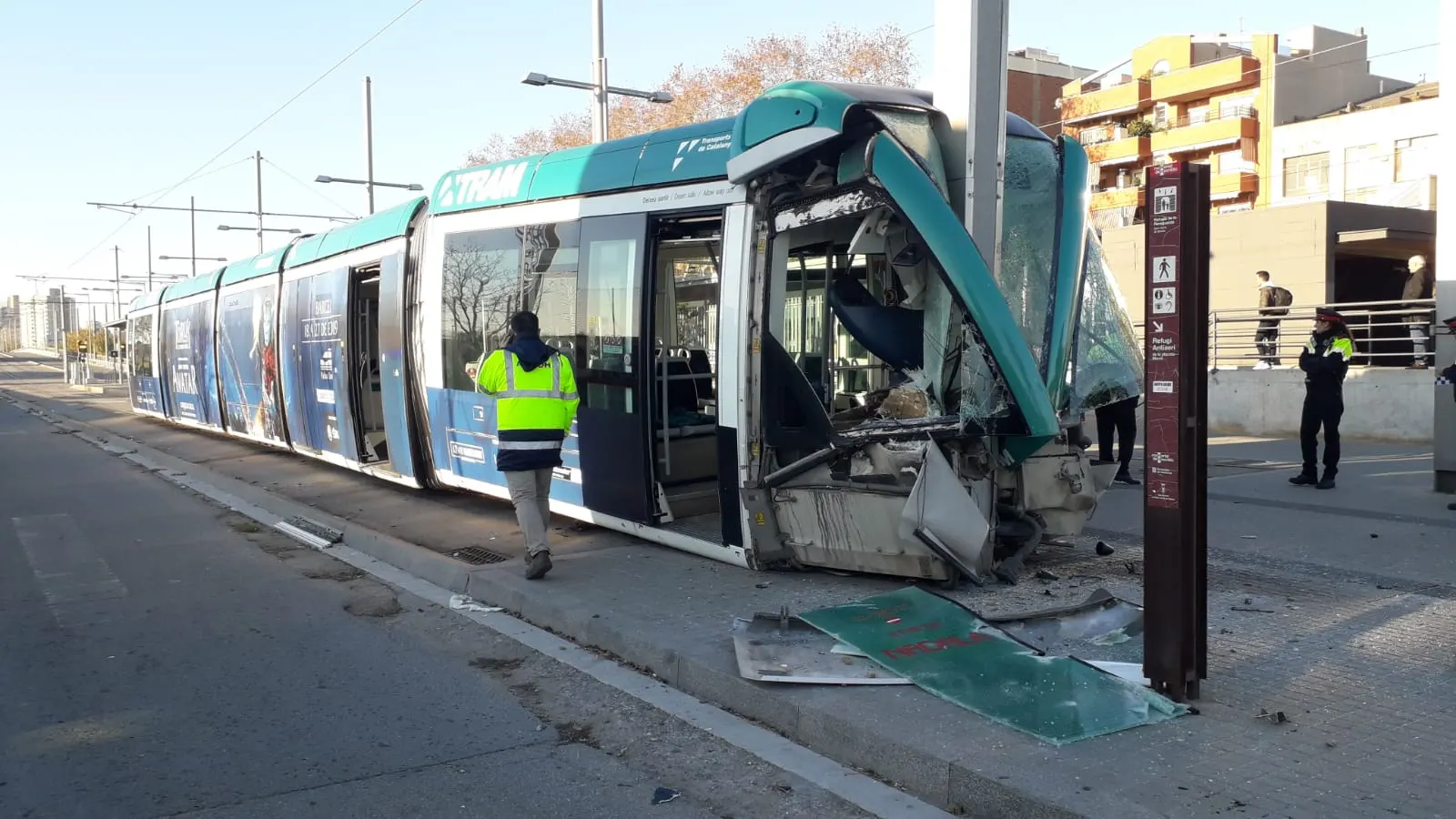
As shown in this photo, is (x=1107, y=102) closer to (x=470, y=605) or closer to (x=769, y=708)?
(x=470, y=605)

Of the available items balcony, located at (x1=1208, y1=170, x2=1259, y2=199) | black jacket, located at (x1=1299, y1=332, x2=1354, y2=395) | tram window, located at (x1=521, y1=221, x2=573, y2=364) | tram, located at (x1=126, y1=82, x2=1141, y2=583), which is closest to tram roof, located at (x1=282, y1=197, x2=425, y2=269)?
tram, located at (x1=126, y1=82, x2=1141, y2=583)

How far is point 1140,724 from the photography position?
174 inches

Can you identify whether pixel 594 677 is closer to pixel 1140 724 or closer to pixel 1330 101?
pixel 1140 724

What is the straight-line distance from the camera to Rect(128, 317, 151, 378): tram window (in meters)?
24.7

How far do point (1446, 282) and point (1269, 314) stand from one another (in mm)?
7733

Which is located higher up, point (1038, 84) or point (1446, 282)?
point (1038, 84)

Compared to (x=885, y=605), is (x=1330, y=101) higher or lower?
higher

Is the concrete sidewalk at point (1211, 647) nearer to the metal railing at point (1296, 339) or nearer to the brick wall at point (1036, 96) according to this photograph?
the metal railing at point (1296, 339)

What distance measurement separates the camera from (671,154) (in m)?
7.70

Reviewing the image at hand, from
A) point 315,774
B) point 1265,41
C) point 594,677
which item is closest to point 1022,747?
point 594,677

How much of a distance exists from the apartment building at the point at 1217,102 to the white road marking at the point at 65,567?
4250 cm

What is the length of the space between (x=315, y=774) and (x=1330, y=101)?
5928 cm

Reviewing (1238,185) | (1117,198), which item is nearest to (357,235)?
(1238,185)

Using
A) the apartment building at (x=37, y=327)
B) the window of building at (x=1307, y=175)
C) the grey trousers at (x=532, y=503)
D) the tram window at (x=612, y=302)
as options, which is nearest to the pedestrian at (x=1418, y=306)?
the tram window at (x=612, y=302)
